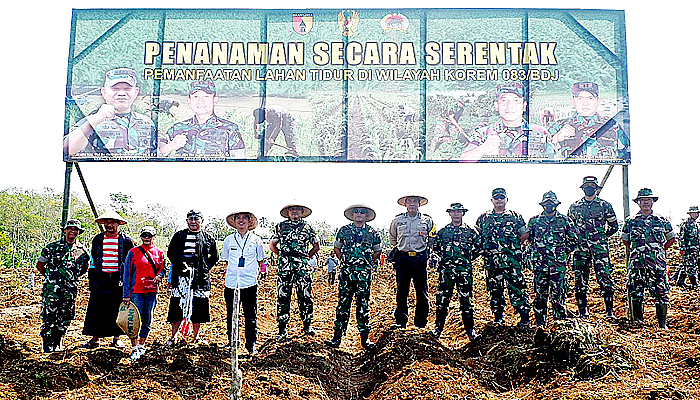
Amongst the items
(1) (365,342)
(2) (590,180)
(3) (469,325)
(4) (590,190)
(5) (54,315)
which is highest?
(2) (590,180)

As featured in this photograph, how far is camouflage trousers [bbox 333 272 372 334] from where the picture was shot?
24.8ft

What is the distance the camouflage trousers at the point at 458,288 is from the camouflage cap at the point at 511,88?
3.68 meters

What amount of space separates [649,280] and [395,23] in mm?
5615

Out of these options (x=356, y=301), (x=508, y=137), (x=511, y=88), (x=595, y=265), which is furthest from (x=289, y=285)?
(x=511, y=88)

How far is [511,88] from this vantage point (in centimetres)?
980

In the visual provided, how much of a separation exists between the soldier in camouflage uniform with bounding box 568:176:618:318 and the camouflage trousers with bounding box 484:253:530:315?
2.71 feet

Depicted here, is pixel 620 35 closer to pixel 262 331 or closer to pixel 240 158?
pixel 240 158

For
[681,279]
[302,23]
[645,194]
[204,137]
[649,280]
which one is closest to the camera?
[649,280]

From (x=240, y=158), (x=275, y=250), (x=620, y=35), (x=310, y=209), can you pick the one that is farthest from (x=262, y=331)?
(x=620, y=35)

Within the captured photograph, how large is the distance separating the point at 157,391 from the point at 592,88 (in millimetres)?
8074

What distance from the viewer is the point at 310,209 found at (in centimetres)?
788

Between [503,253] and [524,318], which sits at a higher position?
[503,253]

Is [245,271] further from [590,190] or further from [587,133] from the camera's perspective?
[587,133]

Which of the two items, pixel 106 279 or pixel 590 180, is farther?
pixel 590 180
